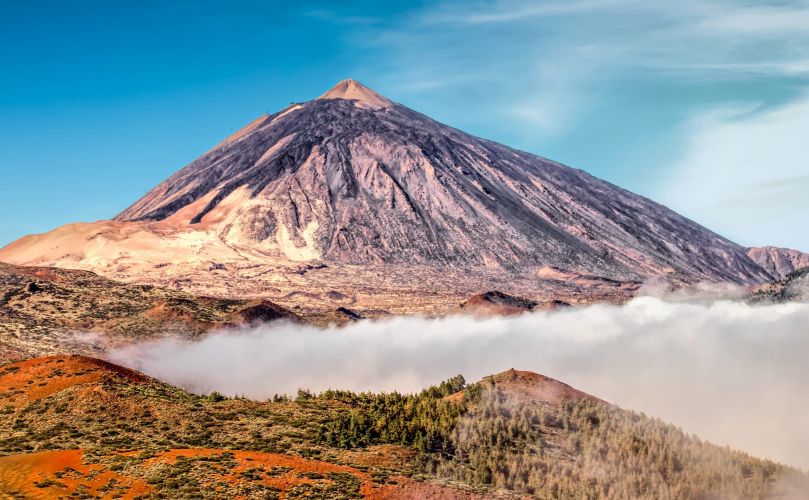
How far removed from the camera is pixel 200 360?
10488cm

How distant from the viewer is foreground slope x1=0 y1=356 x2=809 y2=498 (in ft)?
122

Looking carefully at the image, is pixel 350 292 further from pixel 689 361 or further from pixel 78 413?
pixel 78 413

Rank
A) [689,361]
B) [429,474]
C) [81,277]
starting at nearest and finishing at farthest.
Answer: [429,474], [81,277], [689,361]

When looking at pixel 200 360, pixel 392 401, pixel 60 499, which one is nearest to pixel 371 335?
pixel 200 360

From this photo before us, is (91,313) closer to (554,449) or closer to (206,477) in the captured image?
(554,449)

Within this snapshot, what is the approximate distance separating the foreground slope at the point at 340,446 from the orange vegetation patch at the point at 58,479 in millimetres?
86

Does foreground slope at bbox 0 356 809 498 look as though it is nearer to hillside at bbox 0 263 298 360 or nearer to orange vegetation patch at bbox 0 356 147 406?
orange vegetation patch at bbox 0 356 147 406

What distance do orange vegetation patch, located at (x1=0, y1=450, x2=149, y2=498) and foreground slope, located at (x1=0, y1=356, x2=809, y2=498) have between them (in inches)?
3.4

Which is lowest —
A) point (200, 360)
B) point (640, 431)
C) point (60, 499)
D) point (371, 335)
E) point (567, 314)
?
point (60, 499)

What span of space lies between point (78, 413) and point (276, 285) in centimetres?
15021

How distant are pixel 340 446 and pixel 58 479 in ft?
51.2

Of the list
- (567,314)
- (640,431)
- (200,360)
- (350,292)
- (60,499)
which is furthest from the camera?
(350,292)

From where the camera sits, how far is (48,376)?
2025 inches

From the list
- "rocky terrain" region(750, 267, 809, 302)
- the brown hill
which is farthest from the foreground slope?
"rocky terrain" region(750, 267, 809, 302)
